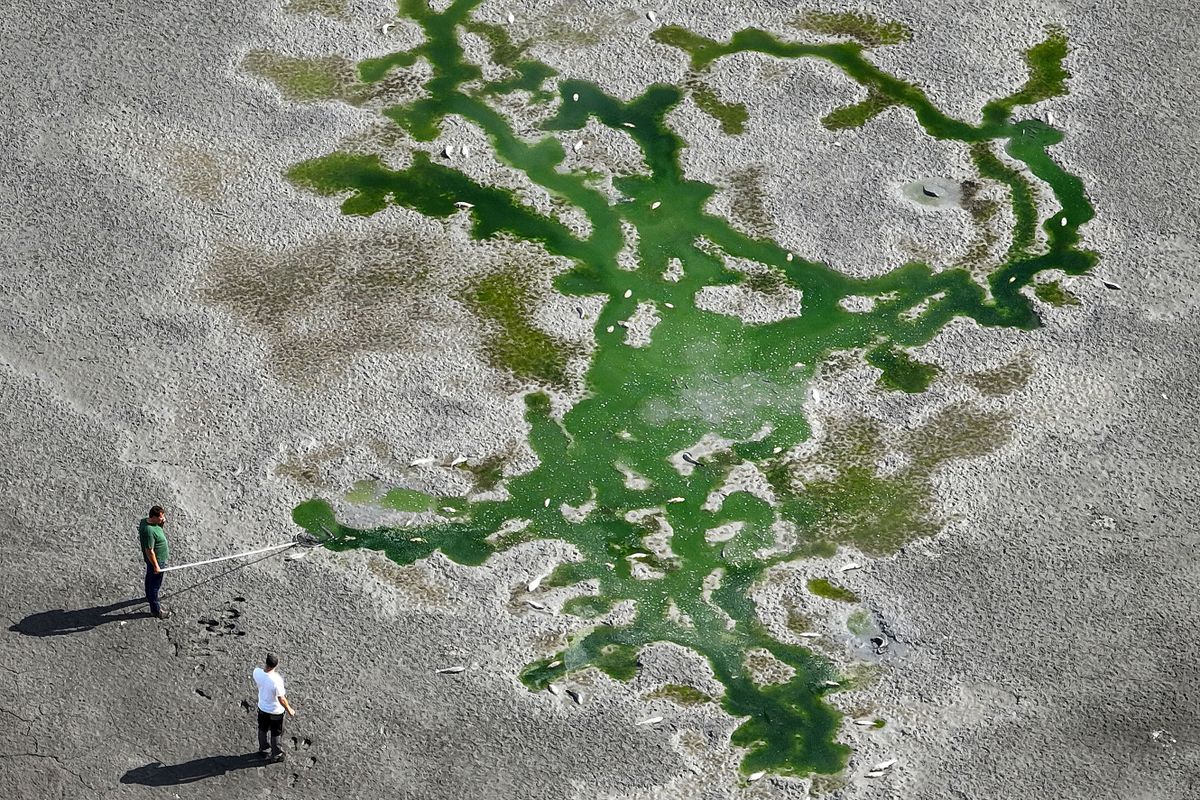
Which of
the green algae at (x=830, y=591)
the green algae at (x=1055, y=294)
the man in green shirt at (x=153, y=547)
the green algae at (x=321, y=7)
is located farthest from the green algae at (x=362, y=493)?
the green algae at (x=321, y=7)

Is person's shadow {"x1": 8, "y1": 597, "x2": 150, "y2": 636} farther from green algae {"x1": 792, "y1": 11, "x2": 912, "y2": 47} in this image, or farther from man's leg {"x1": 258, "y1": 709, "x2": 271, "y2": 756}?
green algae {"x1": 792, "y1": 11, "x2": 912, "y2": 47}

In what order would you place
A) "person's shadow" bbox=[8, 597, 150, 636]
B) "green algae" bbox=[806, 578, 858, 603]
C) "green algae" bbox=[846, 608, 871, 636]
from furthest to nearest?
1. "green algae" bbox=[806, 578, 858, 603]
2. "green algae" bbox=[846, 608, 871, 636]
3. "person's shadow" bbox=[8, 597, 150, 636]

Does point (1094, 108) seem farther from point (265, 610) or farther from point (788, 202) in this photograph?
point (265, 610)

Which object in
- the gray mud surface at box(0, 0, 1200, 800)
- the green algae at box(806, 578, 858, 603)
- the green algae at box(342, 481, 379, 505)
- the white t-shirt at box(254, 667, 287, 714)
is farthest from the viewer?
the green algae at box(342, 481, 379, 505)

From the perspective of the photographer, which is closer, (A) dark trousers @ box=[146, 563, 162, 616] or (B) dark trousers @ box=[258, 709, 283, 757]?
(B) dark trousers @ box=[258, 709, 283, 757]

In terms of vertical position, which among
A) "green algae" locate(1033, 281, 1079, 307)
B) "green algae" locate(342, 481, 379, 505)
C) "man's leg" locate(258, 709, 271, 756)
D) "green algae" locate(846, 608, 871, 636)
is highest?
"green algae" locate(1033, 281, 1079, 307)

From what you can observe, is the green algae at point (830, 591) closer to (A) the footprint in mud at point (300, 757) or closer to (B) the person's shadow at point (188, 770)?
(A) the footprint in mud at point (300, 757)

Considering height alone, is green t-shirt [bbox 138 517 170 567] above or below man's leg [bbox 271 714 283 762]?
above

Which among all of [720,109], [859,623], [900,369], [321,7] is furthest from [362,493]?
[321,7]

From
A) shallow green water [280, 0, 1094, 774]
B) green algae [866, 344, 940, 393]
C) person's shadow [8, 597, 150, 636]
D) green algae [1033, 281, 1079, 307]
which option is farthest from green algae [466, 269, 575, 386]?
green algae [1033, 281, 1079, 307]
